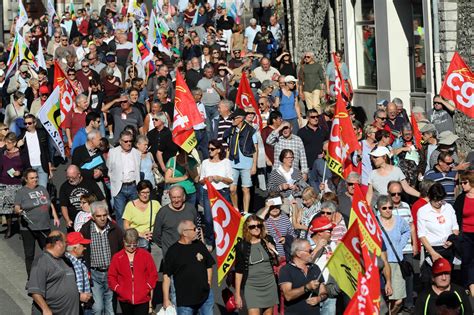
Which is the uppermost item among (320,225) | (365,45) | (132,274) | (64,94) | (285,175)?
(64,94)

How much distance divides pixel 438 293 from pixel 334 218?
11.5 feet

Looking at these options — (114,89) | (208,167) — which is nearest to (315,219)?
(208,167)

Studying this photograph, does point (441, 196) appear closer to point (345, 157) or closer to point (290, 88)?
point (345, 157)

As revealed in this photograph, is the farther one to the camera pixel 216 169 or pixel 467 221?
pixel 216 169

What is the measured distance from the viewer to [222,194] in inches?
699

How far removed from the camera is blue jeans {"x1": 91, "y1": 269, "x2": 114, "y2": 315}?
46.6 ft

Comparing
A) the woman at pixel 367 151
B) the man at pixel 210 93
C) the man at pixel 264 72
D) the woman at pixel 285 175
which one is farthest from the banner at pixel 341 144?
the man at pixel 264 72

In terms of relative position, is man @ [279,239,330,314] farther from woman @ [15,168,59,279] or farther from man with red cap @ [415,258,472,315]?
woman @ [15,168,59,279]

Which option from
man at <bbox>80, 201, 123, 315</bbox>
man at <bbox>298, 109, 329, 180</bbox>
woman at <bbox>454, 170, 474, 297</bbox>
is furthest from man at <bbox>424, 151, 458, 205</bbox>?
man at <bbox>80, 201, 123, 315</bbox>

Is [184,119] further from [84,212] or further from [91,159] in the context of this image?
[84,212]

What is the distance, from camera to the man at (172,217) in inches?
589

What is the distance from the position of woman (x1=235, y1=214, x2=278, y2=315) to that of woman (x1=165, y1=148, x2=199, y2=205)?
448cm

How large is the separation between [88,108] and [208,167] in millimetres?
6670


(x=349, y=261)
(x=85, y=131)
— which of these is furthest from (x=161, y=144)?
(x=349, y=261)
